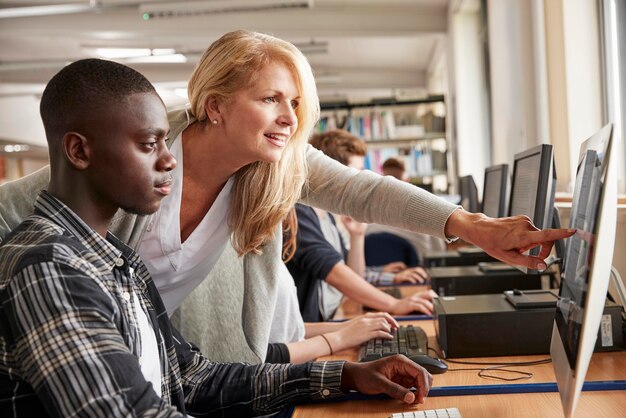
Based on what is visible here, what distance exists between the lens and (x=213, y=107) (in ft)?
6.03

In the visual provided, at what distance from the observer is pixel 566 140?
120 inches

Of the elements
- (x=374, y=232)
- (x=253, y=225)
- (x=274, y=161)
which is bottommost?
(x=374, y=232)

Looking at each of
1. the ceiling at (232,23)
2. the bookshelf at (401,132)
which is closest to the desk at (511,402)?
the bookshelf at (401,132)

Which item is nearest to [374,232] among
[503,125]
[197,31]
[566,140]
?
[503,125]

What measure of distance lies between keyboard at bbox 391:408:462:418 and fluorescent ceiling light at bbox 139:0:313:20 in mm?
5851

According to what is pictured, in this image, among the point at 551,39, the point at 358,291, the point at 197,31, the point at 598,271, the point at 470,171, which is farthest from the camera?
the point at 197,31

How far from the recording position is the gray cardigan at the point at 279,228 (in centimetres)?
157

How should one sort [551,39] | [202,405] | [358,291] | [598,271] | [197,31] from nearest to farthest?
[598,271], [202,405], [358,291], [551,39], [197,31]

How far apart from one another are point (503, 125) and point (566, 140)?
1.34 m

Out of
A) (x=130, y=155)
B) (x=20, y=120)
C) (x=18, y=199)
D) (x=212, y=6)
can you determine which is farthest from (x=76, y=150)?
(x=20, y=120)

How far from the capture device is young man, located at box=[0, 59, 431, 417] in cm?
91

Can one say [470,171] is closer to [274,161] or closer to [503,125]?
[503,125]

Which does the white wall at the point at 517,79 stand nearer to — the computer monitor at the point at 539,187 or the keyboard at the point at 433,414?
the computer monitor at the point at 539,187

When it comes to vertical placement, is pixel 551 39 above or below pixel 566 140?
above
